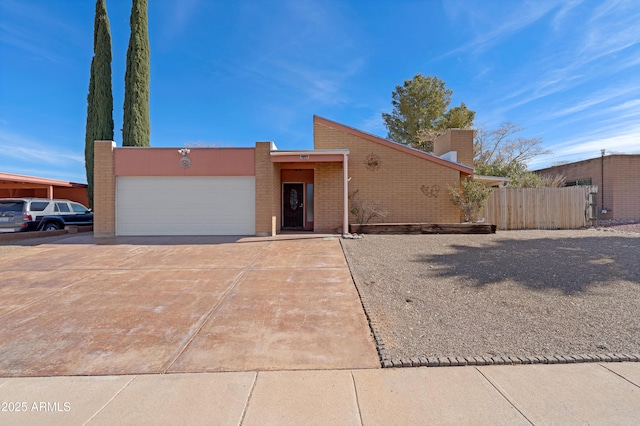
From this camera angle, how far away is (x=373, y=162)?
43.6 feet

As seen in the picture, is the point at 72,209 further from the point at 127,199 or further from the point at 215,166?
the point at 215,166

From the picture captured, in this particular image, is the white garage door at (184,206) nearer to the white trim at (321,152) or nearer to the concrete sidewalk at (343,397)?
the white trim at (321,152)

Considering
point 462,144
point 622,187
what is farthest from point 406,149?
point 622,187

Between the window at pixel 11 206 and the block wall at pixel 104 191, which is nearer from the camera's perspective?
the block wall at pixel 104 191

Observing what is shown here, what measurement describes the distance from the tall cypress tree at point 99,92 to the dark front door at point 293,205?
13258 mm

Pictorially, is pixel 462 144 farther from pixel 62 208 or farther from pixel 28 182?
A: pixel 28 182

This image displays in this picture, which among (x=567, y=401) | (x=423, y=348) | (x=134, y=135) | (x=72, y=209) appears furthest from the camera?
(x=134, y=135)

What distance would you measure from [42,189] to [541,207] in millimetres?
29233

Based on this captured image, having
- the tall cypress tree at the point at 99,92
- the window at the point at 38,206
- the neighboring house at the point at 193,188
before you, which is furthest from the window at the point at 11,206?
the tall cypress tree at the point at 99,92

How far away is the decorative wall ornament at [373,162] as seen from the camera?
13281mm

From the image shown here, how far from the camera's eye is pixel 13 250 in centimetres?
955

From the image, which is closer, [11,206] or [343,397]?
[343,397]

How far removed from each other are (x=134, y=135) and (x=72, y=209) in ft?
19.8

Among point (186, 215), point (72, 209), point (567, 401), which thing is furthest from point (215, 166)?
point (567, 401)
